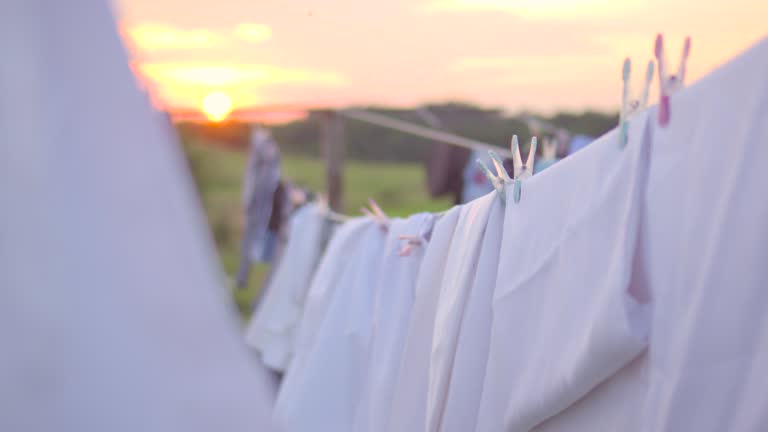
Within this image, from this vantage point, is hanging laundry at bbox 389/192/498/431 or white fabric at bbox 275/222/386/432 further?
white fabric at bbox 275/222/386/432

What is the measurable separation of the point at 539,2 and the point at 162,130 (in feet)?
4.86

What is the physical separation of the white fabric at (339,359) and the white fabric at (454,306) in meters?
0.45

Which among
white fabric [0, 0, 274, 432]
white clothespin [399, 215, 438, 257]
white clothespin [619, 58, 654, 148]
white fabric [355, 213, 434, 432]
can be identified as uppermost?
white clothespin [619, 58, 654, 148]

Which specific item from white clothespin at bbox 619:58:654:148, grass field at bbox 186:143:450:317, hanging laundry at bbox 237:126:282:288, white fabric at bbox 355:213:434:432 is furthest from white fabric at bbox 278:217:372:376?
grass field at bbox 186:143:450:317

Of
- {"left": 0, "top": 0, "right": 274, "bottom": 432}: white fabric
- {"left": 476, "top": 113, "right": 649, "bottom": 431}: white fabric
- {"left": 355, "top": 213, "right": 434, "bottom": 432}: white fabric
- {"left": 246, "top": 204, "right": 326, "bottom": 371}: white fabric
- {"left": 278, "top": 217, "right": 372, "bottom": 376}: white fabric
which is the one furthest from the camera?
{"left": 246, "top": 204, "right": 326, "bottom": 371}: white fabric

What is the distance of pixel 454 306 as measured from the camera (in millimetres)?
1093

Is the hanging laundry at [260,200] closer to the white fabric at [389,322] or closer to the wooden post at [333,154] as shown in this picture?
the wooden post at [333,154]

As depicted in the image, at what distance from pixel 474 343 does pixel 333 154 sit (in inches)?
84.0

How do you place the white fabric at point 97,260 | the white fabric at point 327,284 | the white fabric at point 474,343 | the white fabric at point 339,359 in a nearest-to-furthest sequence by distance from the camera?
the white fabric at point 97,260 < the white fabric at point 474,343 < the white fabric at point 339,359 < the white fabric at point 327,284

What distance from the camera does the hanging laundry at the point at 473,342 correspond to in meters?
1.05

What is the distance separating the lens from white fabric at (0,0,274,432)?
0.43m

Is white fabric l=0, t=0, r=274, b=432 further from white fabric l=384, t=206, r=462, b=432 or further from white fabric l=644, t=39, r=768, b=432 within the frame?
white fabric l=384, t=206, r=462, b=432

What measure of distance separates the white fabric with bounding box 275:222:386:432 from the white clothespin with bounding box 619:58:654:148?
86 centimetres

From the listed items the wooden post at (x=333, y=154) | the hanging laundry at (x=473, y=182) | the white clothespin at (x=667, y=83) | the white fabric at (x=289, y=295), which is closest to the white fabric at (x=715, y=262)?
the white clothespin at (x=667, y=83)
